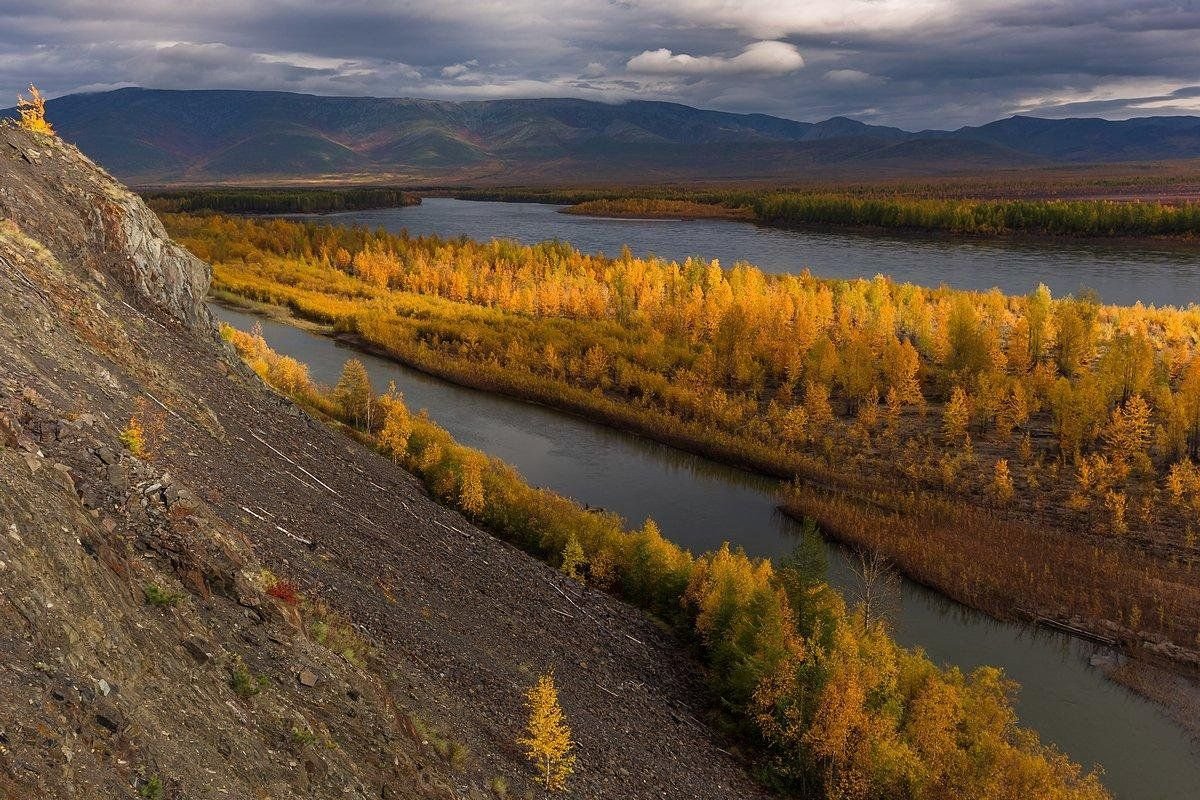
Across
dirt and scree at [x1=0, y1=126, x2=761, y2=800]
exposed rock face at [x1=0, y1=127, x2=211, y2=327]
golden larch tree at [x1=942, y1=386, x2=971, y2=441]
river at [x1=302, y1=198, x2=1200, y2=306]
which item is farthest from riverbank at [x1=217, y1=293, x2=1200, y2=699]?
river at [x1=302, y1=198, x2=1200, y2=306]

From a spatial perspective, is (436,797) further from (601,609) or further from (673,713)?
(601,609)

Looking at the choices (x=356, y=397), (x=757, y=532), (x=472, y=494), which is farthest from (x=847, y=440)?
(x=356, y=397)

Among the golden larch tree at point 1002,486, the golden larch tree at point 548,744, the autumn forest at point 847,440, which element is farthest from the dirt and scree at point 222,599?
the golden larch tree at point 1002,486

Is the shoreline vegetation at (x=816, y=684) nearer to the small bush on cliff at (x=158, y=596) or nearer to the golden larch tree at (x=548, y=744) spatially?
the golden larch tree at (x=548, y=744)

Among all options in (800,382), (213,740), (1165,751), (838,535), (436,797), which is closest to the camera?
(213,740)

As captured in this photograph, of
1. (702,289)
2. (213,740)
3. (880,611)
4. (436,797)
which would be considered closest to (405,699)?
(436,797)

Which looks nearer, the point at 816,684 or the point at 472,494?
the point at 816,684

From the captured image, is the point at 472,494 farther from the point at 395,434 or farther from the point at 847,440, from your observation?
the point at 847,440
